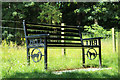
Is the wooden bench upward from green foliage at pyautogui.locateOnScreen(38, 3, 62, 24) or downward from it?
downward

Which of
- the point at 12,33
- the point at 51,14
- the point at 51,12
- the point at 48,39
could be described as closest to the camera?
the point at 48,39

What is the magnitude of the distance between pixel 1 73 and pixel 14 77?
279 mm

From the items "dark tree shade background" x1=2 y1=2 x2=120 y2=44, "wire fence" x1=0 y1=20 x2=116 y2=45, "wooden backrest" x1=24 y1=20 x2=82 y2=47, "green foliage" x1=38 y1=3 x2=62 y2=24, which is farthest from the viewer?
"dark tree shade background" x1=2 y1=2 x2=120 y2=44

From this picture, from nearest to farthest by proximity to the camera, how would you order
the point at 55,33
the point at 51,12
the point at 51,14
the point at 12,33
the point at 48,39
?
the point at 48,39
the point at 55,33
the point at 51,12
the point at 51,14
the point at 12,33

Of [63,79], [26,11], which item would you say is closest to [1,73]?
[63,79]

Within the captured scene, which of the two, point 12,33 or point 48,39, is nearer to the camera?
point 48,39

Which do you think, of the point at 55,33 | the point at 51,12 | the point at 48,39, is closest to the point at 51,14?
the point at 51,12

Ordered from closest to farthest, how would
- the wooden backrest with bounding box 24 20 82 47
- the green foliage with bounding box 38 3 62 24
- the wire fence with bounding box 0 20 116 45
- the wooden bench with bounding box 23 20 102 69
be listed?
1. the wooden bench with bounding box 23 20 102 69
2. the wooden backrest with bounding box 24 20 82 47
3. the wire fence with bounding box 0 20 116 45
4. the green foliage with bounding box 38 3 62 24

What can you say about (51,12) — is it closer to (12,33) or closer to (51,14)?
(51,14)

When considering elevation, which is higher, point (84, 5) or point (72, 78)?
point (84, 5)

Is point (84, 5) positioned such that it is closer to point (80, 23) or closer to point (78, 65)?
point (80, 23)

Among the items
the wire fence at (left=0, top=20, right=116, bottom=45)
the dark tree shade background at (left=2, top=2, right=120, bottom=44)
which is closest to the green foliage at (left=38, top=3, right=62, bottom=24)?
the dark tree shade background at (left=2, top=2, right=120, bottom=44)

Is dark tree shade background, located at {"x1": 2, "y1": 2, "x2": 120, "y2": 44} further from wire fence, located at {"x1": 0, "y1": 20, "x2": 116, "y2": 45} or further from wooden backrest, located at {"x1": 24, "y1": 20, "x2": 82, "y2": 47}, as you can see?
wooden backrest, located at {"x1": 24, "y1": 20, "x2": 82, "y2": 47}

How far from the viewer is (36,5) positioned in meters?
16.0
